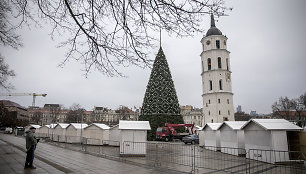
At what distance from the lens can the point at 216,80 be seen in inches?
2023

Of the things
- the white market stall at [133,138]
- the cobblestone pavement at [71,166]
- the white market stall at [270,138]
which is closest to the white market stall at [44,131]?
the white market stall at [133,138]

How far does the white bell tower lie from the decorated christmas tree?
16.5 meters

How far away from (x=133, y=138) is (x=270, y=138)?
975cm

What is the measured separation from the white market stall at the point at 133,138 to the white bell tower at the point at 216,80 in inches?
1466

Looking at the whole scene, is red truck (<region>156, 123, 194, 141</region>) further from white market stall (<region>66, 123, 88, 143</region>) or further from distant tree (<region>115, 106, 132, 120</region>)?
distant tree (<region>115, 106, 132, 120</region>)

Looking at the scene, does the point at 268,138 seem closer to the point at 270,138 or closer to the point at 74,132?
the point at 270,138

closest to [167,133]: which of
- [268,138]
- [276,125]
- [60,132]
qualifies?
[60,132]

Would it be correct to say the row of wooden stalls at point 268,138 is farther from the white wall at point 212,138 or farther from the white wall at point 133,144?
the white wall at point 133,144

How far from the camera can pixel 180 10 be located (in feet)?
14.8

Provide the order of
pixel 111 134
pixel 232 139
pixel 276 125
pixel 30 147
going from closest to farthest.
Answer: pixel 30 147 → pixel 276 125 → pixel 232 139 → pixel 111 134

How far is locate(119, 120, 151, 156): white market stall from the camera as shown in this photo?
1520cm

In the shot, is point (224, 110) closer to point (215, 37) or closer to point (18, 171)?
point (215, 37)

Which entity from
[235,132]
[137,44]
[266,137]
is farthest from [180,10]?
[235,132]

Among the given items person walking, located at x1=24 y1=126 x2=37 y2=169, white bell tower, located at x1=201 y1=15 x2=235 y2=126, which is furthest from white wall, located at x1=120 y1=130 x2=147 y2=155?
white bell tower, located at x1=201 y1=15 x2=235 y2=126
